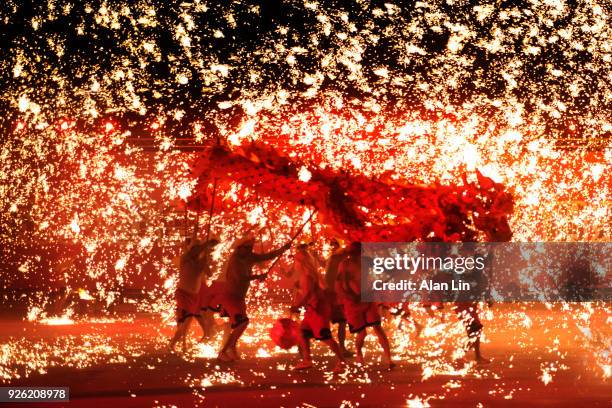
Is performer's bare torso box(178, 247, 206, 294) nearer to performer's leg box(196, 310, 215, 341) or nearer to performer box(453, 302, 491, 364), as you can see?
performer's leg box(196, 310, 215, 341)

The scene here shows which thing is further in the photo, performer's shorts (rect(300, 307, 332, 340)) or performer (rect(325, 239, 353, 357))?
performer (rect(325, 239, 353, 357))

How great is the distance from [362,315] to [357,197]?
145 centimetres

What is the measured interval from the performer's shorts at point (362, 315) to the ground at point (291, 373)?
19.4 inches

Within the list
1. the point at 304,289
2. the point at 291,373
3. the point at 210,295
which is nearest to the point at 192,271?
the point at 210,295

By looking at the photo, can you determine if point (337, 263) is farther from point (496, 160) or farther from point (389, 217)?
point (496, 160)

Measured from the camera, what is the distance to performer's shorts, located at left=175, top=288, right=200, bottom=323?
12.3 m

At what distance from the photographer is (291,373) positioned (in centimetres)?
1023

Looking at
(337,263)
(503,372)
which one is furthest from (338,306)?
(503,372)

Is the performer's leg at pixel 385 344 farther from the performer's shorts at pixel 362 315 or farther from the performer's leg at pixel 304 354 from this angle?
the performer's leg at pixel 304 354

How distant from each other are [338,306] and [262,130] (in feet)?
37.6

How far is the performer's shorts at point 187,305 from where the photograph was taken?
1230 centimetres

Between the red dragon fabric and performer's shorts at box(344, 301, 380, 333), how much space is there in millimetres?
804

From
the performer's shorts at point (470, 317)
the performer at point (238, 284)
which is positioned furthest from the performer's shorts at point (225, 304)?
the performer's shorts at point (470, 317)

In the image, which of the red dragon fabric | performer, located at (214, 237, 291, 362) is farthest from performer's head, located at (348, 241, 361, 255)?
performer, located at (214, 237, 291, 362)
